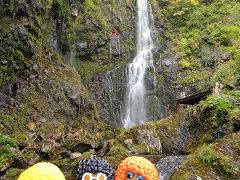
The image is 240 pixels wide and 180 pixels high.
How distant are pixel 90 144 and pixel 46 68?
275 inches

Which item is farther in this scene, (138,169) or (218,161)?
(218,161)

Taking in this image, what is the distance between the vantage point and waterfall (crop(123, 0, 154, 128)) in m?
18.6

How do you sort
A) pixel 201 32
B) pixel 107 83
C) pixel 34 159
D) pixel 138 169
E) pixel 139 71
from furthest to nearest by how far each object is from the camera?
1. pixel 201 32
2. pixel 139 71
3. pixel 107 83
4. pixel 34 159
5. pixel 138 169

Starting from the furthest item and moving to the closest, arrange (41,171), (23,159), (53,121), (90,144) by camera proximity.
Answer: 1. (53,121)
2. (90,144)
3. (23,159)
4. (41,171)

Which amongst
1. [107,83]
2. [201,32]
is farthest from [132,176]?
[201,32]

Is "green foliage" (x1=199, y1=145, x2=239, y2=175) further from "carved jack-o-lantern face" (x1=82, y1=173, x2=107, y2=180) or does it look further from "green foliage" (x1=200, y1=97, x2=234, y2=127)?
"carved jack-o-lantern face" (x1=82, y1=173, x2=107, y2=180)

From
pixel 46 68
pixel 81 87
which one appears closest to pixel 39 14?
pixel 46 68

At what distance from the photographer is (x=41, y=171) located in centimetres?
227

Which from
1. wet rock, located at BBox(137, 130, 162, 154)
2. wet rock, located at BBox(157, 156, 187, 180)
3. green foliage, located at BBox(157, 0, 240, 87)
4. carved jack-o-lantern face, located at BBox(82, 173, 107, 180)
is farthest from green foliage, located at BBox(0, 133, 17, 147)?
green foliage, located at BBox(157, 0, 240, 87)

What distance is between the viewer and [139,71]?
2003cm

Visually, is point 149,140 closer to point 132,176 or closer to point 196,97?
point 196,97

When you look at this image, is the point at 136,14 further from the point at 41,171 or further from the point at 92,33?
the point at 41,171

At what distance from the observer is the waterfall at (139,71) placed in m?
18.6

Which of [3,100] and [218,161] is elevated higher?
[218,161]
